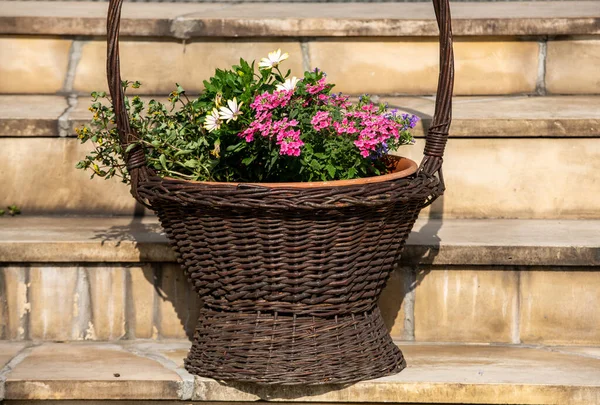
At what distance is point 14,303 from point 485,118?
1.24m

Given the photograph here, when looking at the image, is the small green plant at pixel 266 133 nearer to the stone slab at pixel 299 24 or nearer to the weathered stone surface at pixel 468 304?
the weathered stone surface at pixel 468 304

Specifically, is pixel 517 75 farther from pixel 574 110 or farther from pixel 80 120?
pixel 80 120

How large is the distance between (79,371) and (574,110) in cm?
143

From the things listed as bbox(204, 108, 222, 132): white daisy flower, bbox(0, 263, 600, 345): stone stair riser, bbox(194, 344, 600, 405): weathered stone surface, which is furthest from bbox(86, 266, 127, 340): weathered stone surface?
bbox(204, 108, 222, 132): white daisy flower

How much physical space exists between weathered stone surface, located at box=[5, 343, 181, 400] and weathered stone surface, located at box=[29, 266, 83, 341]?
19 centimetres

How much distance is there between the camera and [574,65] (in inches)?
107

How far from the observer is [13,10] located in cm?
298

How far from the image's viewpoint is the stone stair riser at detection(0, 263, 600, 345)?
218 cm

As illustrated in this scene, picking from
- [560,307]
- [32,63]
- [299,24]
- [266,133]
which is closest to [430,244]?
[560,307]

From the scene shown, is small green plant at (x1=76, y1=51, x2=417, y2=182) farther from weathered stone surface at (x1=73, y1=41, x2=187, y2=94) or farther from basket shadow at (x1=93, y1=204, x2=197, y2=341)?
weathered stone surface at (x1=73, y1=41, x2=187, y2=94)

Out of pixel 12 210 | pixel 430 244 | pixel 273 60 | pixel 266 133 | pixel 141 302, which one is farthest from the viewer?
pixel 12 210

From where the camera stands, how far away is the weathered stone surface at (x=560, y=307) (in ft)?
7.10

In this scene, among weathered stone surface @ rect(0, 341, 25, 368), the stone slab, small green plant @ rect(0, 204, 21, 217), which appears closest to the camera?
weathered stone surface @ rect(0, 341, 25, 368)

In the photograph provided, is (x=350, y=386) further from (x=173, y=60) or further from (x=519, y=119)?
(x=173, y=60)
